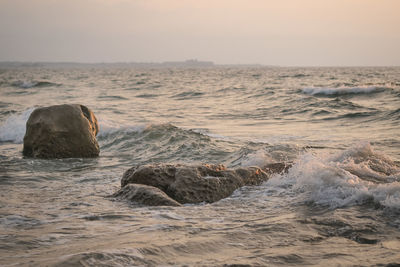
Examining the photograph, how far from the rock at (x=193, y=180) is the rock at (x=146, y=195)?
0.67ft

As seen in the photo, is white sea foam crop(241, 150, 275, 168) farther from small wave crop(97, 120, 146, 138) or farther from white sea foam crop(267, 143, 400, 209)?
small wave crop(97, 120, 146, 138)

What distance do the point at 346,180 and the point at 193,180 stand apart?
5.59 feet

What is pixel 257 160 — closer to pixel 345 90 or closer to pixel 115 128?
pixel 115 128

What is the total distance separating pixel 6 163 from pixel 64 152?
0.98m

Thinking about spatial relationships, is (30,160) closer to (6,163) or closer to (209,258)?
(6,163)

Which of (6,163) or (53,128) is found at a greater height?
(53,128)

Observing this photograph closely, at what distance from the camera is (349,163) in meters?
5.69

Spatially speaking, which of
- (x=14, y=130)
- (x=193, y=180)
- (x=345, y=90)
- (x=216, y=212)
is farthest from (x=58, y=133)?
(x=345, y=90)

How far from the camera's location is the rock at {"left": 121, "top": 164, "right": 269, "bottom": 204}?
4867mm

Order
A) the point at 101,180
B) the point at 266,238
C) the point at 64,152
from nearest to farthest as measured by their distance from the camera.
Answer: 1. the point at 266,238
2. the point at 101,180
3. the point at 64,152

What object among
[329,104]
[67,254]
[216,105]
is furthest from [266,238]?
[216,105]

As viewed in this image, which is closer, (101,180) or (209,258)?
(209,258)

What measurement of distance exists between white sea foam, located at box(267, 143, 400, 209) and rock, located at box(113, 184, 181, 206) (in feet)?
4.93

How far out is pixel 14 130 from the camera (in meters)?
11.3
